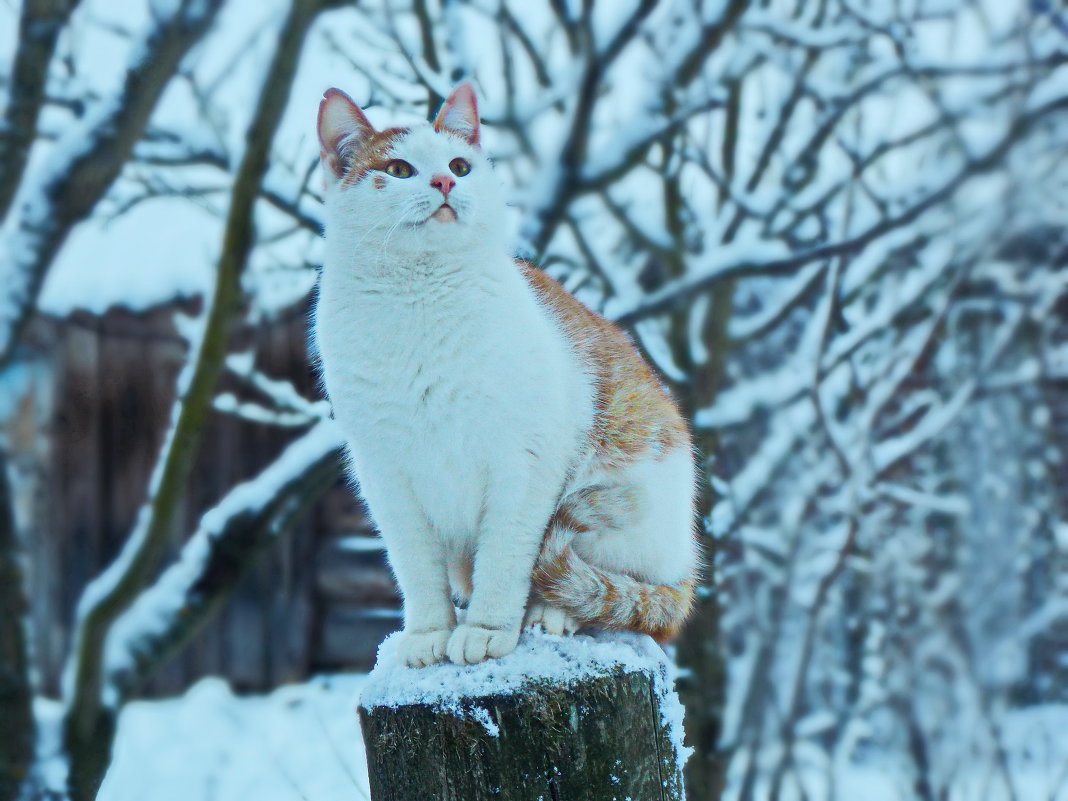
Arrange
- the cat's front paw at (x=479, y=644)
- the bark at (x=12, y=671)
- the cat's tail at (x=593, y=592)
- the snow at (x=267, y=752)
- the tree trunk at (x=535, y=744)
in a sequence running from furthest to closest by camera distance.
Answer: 1. the snow at (x=267, y=752)
2. the bark at (x=12, y=671)
3. the cat's tail at (x=593, y=592)
4. the cat's front paw at (x=479, y=644)
5. the tree trunk at (x=535, y=744)

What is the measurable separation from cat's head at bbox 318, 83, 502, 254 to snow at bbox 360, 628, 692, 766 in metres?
0.66

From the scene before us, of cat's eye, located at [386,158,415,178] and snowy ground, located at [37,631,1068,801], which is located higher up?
cat's eye, located at [386,158,415,178]

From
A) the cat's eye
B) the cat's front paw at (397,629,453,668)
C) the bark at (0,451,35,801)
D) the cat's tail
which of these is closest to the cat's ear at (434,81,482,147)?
the cat's eye

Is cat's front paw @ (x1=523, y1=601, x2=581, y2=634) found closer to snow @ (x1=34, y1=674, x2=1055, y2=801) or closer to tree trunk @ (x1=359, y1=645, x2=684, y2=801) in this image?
tree trunk @ (x1=359, y1=645, x2=684, y2=801)

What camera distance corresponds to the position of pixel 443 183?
61.9 inches

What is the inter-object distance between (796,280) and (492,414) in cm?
277

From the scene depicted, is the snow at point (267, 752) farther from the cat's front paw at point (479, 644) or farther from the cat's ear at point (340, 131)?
the cat's ear at point (340, 131)

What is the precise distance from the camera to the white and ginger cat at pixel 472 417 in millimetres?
1511

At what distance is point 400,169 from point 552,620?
0.78 metres

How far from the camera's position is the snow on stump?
120cm

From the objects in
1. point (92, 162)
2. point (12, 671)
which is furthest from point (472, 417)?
point (12, 671)

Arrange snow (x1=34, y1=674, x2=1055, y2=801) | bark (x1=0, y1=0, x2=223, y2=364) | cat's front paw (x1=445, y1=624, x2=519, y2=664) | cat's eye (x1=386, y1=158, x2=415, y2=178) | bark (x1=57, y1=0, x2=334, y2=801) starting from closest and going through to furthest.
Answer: cat's front paw (x1=445, y1=624, x2=519, y2=664)
cat's eye (x1=386, y1=158, x2=415, y2=178)
bark (x1=57, y1=0, x2=334, y2=801)
bark (x1=0, y1=0, x2=223, y2=364)
snow (x1=34, y1=674, x2=1055, y2=801)

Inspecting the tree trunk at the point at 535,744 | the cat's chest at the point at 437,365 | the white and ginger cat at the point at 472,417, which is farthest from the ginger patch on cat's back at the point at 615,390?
the tree trunk at the point at 535,744

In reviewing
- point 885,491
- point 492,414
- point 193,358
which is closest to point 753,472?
point 885,491
